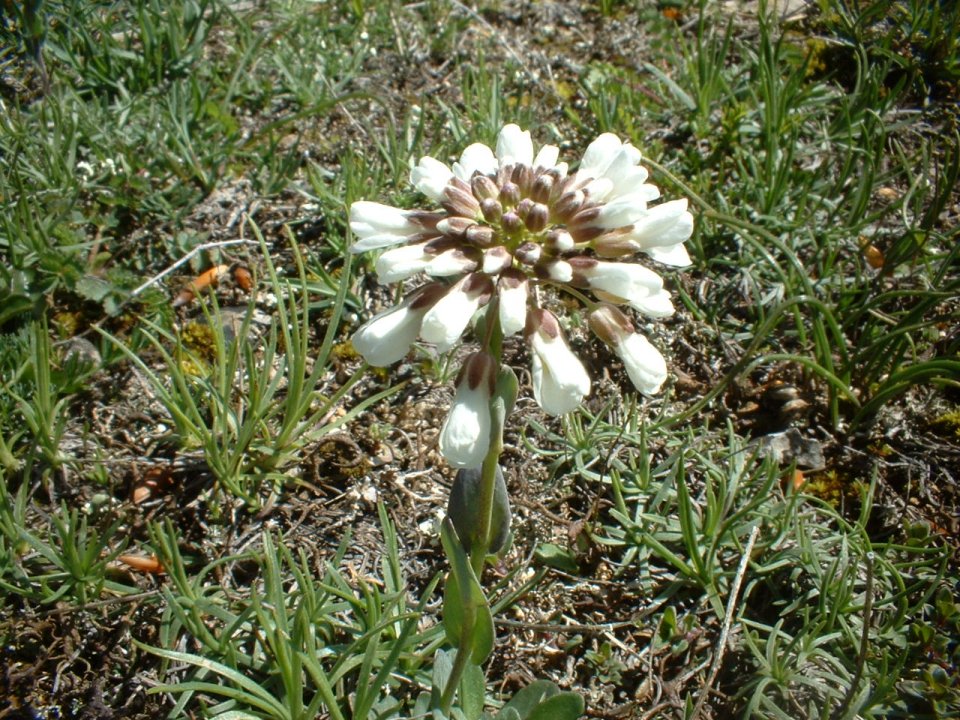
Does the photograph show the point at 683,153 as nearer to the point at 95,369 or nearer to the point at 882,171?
the point at 882,171

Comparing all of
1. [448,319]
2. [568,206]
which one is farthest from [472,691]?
[568,206]

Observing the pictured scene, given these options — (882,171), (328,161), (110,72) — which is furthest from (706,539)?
(110,72)

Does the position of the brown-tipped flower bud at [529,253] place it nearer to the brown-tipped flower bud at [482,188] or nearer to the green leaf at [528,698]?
the brown-tipped flower bud at [482,188]

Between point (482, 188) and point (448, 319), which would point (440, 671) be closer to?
point (448, 319)

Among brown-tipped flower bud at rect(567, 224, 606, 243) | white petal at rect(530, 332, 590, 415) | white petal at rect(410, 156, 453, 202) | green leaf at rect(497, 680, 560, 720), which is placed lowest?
green leaf at rect(497, 680, 560, 720)

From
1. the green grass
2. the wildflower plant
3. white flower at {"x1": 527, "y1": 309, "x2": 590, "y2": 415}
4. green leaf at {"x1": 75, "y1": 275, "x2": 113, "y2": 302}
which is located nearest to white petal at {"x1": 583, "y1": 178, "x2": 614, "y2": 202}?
the wildflower plant

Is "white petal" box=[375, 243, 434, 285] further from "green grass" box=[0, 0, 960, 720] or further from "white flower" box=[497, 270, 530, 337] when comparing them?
"green grass" box=[0, 0, 960, 720]

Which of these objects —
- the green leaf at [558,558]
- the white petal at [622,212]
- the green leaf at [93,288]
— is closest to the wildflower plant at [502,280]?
the white petal at [622,212]

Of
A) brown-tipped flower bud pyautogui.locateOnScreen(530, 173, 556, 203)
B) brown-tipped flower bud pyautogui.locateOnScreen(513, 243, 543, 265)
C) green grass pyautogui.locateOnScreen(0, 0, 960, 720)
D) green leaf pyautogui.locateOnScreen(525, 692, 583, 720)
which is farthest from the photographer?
green grass pyautogui.locateOnScreen(0, 0, 960, 720)

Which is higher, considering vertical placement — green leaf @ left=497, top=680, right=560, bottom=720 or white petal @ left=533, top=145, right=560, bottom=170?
white petal @ left=533, top=145, right=560, bottom=170
